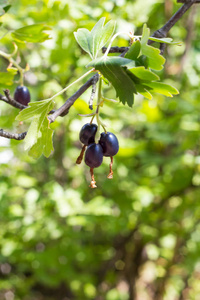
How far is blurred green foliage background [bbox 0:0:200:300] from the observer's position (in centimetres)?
172

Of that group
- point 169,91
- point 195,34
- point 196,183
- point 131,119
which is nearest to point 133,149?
point 131,119

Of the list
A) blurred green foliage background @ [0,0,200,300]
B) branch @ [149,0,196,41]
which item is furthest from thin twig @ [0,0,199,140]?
blurred green foliage background @ [0,0,200,300]

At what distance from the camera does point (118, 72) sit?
50 cm

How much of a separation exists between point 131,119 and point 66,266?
43.6 inches

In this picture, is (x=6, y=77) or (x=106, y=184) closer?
(x=6, y=77)

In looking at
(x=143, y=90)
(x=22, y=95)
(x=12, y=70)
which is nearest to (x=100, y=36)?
(x=143, y=90)

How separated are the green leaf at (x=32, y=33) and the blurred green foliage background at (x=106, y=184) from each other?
1.68ft

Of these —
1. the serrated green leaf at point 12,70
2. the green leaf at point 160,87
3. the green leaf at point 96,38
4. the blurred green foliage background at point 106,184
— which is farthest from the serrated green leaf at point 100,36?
the blurred green foliage background at point 106,184

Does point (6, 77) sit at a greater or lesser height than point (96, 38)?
lesser

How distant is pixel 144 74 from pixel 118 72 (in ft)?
0.13

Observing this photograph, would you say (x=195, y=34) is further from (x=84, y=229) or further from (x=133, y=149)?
(x=84, y=229)

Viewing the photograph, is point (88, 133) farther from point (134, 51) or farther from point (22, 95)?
point (22, 95)

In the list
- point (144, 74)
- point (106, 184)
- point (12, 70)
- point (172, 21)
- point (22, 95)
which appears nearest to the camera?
point (144, 74)

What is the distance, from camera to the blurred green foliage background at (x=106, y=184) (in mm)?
1721
